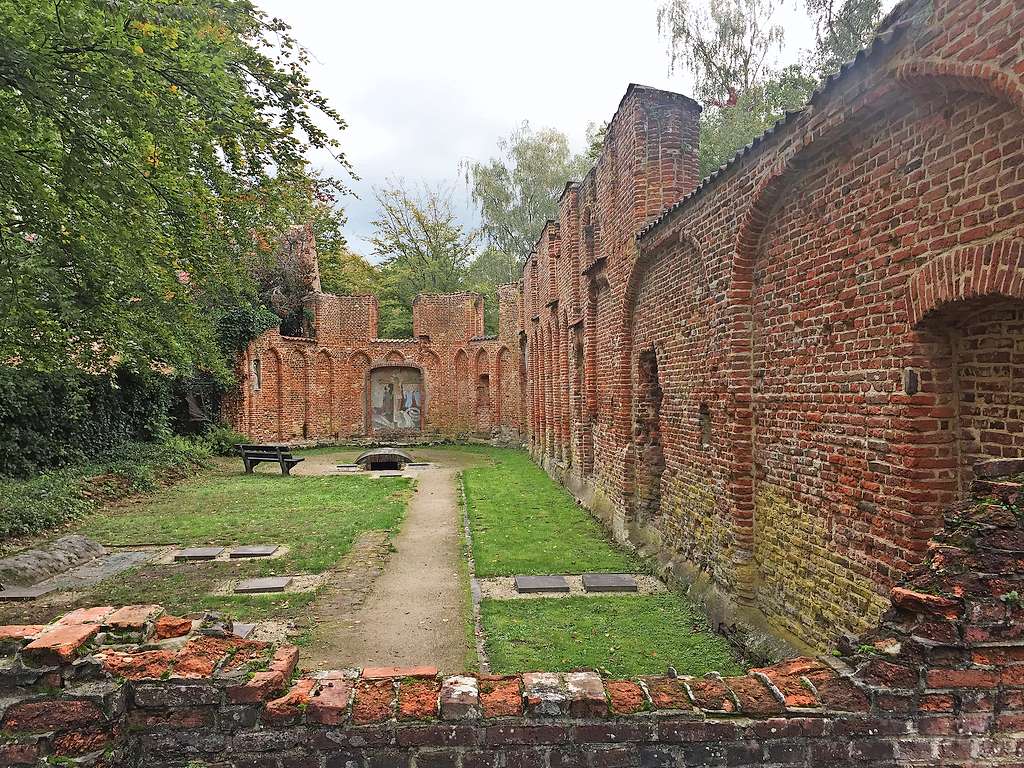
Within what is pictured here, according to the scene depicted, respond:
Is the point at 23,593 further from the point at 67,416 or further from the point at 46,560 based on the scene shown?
the point at 67,416

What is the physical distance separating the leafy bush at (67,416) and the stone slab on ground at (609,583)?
1094cm

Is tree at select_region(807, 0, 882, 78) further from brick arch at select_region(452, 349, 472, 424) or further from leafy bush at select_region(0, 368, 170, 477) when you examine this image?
leafy bush at select_region(0, 368, 170, 477)

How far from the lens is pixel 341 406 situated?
2680 centimetres

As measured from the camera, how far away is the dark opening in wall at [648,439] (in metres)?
9.09

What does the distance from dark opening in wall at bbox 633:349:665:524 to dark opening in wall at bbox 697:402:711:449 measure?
204 cm

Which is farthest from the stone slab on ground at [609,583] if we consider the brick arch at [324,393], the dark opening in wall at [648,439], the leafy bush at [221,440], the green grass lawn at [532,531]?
the brick arch at [324,393]

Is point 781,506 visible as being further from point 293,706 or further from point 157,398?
point 157,398

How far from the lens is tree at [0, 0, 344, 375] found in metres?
5.45

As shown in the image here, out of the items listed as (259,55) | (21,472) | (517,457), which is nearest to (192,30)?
(259,55)

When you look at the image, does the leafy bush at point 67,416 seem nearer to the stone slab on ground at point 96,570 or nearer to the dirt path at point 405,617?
the stone slab on ground at point 96,570

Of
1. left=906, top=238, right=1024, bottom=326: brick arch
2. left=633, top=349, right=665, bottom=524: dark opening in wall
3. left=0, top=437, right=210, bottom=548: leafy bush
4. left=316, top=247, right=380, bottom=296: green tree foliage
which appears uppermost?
left=316, top=247, right=380, bottom=296: green tree foliage

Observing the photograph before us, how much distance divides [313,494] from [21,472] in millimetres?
5913

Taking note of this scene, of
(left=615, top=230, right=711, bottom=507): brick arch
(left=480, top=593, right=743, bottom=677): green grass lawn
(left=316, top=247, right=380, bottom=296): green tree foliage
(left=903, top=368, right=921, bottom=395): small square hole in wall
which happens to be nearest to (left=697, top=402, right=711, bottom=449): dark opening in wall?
(left=480, top=593, right=743, bottom=677): green grass lawn

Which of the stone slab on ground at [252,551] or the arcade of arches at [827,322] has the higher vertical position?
the arcade of arches at [827,322]
